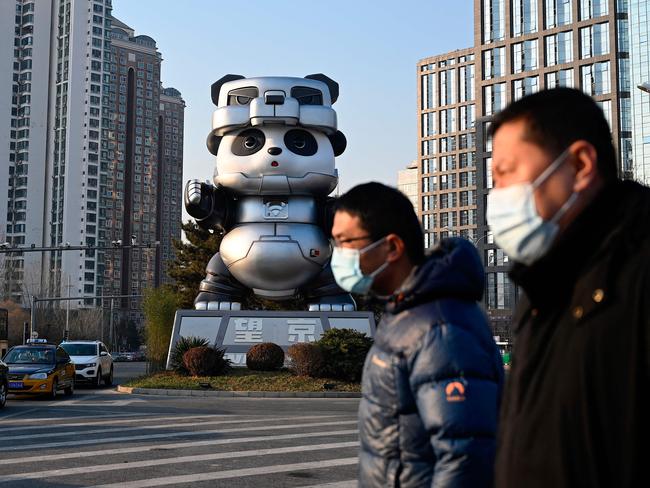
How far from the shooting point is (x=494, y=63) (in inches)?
3282

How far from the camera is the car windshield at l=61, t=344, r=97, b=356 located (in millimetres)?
26263

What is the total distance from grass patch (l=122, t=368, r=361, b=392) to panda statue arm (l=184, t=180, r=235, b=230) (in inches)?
160

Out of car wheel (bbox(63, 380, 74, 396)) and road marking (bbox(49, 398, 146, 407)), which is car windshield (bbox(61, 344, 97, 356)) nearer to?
car wheel (bbox(63, 380, 74, 396))

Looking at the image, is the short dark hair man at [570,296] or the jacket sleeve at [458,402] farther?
the jacket sleeve at [458,402]

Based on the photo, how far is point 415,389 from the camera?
2.87 metres

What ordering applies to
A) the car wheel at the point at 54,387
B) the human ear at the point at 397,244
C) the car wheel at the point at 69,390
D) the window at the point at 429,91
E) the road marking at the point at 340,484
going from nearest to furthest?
the human ear at the point at 397,244 → the road marking at the point at 340,484 → the car wheel at the point at 54,387 → the car wheel at the point at 69,390 → the window at the point at 429,91

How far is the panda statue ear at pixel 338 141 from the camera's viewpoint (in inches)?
914

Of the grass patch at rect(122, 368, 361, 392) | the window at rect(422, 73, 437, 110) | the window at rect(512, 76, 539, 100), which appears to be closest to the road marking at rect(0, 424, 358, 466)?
the grass patch at rect(122, 368, 361, 392)

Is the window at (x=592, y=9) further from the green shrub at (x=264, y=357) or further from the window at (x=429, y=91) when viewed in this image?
the green shrub at (x=264, y=357)

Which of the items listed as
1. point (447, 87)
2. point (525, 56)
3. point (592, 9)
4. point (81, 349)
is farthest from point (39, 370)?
point (447, 87)

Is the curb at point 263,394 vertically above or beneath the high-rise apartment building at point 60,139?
beneath

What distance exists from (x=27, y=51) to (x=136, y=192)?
24.9 meters

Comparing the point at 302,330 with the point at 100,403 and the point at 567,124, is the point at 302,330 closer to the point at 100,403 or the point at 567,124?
the point at 100,403

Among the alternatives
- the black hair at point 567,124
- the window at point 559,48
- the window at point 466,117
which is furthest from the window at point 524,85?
the black hair at point 567,124
